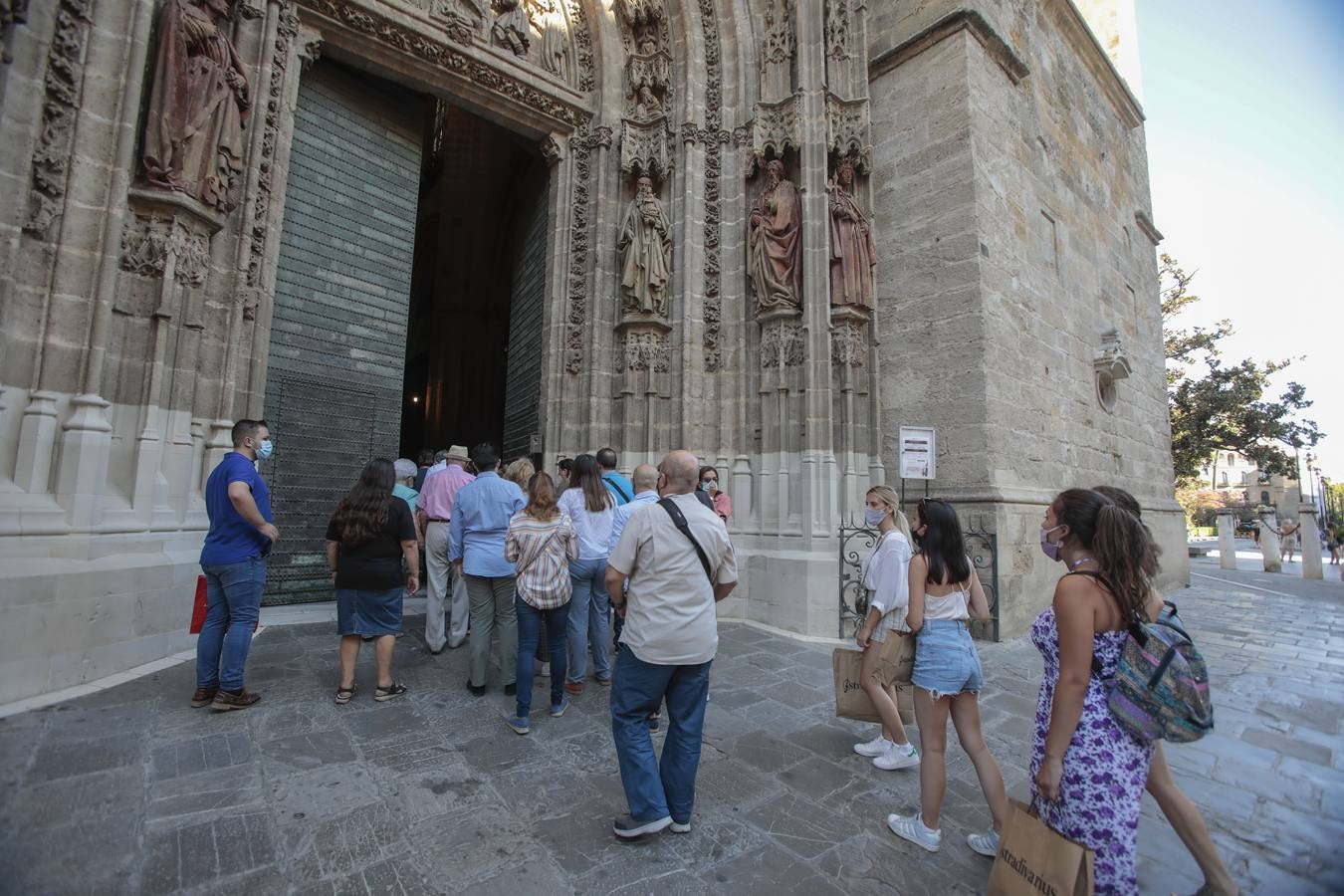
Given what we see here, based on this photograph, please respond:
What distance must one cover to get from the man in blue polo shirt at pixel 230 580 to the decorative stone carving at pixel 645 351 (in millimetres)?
5026

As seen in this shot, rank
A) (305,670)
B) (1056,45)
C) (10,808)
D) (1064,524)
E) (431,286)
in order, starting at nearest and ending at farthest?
(1064,524)
(10,808)
(305,670)
(1056,45)
(431,286)

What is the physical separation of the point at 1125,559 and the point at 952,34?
8.66m

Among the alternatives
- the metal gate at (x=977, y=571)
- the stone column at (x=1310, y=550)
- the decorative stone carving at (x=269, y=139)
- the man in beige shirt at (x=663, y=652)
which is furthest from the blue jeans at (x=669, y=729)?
the stone column at (x=1310, y=550)

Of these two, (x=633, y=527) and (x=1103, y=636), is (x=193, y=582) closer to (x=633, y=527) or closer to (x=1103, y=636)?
(x=633, y=527)

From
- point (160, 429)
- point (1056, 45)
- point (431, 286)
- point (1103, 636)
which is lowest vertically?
point (1103, 636)

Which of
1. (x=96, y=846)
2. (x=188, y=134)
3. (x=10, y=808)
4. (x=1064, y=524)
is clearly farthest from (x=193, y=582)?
(x=1064, y=524)

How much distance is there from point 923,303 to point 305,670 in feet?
25.9

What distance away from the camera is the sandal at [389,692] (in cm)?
406

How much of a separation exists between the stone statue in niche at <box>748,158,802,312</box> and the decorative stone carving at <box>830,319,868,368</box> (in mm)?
626

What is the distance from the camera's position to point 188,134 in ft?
16.8

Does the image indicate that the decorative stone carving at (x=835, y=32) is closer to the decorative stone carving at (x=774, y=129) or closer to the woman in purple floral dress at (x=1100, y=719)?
the decorative stone carving at (x=774, y=129)

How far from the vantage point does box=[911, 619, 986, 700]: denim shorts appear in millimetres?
2609

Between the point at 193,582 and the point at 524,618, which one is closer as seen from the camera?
the point at 524,618

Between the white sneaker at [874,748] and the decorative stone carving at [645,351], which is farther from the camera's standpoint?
the decorative stone carving at [645,351]
